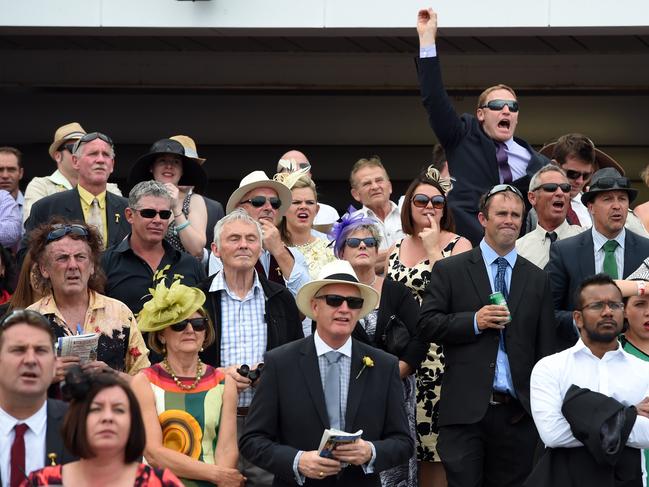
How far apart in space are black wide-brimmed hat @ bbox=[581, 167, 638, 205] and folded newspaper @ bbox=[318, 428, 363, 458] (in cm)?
260

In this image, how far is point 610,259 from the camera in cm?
819

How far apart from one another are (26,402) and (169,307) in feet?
4.18

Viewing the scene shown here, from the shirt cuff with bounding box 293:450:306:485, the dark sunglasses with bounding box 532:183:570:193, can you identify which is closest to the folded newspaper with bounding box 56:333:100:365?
the shirt cuff with bounding box 293:450:306:485

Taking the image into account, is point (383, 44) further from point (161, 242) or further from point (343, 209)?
point (161, 242)

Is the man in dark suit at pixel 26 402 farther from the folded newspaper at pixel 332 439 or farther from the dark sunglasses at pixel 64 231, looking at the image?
the dark sunglasses at pixel 64 231

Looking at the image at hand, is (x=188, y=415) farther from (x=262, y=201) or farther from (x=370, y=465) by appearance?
(x=262, y=201)

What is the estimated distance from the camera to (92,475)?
18.0ft

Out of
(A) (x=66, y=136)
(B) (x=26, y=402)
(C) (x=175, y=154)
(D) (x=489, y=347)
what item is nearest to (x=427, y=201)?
(D) (x=489, y=347)

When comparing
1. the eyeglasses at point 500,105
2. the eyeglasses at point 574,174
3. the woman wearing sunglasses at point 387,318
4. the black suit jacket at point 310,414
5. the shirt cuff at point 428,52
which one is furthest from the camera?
the eyeglasses at point 574,174

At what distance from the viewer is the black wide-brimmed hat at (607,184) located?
823cm

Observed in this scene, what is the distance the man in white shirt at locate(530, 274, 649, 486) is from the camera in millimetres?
6977

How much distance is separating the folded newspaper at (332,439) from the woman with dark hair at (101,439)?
1.11 m

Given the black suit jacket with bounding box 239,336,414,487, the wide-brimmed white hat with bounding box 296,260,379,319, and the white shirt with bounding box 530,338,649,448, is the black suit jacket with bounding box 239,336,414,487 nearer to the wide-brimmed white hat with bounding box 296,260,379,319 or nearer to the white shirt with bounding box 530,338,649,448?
the wide-brimmed white hat with bounding box 296,260,379,319

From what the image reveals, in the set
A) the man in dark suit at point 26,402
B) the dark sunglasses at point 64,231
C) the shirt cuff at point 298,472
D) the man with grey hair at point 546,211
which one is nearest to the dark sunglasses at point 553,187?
the man with grey hair at point 546,211
